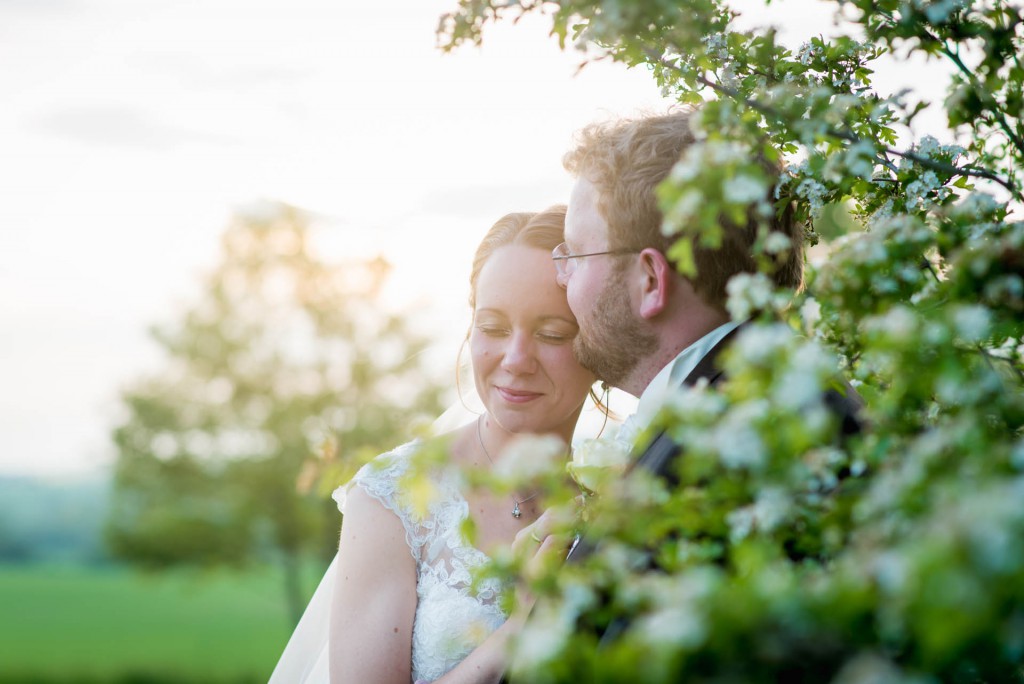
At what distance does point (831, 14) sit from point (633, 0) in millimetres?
869

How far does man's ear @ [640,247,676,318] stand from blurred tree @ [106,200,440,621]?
56.4 ft

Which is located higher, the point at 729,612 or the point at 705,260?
the point at 705,260

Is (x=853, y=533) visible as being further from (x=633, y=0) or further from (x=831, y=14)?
(x=831, y=14)

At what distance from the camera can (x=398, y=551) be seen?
12.1 ft

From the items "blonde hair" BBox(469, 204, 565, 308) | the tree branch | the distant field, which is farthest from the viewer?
the distant field

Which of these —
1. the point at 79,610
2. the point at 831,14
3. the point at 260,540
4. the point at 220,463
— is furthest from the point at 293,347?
the point at 831,14

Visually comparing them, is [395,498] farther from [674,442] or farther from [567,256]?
[674,442]

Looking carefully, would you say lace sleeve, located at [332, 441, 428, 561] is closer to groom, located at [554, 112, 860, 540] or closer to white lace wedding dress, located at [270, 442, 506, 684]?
white lace wedding dress, located at [270, 442, 506, 684]

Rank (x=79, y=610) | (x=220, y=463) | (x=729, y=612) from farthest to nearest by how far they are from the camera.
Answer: (x=79, y=610)
(x=220, y=463)
(x=729, y=612)

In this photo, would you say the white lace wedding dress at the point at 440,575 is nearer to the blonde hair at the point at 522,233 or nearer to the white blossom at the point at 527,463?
the blonde hair at the point at 522,233

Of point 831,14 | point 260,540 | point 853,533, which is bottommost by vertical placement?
point 260,540

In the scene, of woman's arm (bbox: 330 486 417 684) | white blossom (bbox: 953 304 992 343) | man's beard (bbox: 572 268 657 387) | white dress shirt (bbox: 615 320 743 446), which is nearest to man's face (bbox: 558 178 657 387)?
man's beard (bbox: 572 268 657 387)

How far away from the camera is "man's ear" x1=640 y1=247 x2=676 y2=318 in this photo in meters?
3.00

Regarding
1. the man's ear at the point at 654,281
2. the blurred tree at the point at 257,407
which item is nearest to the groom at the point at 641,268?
the man's ear at the point at 654,281
